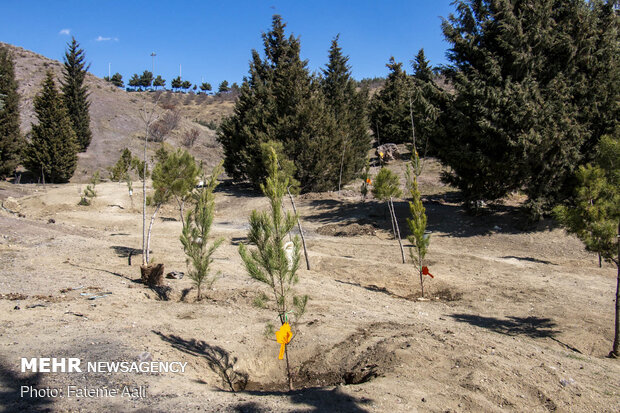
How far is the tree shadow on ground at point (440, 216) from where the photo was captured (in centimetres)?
1781

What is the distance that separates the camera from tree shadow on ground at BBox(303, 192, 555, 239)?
17812 mm

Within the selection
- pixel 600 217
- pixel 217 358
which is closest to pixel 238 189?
pixel 217 358

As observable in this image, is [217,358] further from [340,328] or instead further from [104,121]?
[104,121]

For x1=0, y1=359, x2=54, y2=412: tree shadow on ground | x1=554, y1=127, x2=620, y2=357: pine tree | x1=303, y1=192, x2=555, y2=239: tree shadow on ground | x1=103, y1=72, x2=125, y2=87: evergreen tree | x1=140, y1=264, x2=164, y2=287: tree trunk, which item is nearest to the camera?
x1=0, y1=359, x2=54, y2=412: tree shadow on ground

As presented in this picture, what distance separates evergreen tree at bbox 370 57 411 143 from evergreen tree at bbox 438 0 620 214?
21.9 m

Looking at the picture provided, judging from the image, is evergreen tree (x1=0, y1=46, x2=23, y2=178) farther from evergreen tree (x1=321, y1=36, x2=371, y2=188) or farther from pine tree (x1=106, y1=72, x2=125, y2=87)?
pine tree (x1=106, y1=72, x2=125, y2=87)

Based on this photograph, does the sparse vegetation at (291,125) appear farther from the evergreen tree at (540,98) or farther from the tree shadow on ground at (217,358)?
the tree shadow on ground at (217,358)

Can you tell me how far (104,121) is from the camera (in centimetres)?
5434

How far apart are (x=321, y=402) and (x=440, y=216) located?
16.9m

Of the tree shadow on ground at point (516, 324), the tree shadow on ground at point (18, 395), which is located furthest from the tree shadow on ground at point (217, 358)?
the tree shadow on ground at point (516, 324)

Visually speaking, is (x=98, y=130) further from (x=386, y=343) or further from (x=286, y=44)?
(x=386, y=343)

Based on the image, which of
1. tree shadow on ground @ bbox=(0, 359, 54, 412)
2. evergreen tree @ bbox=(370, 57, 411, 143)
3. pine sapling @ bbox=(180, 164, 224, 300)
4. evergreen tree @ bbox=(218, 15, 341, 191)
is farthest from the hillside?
tree shadow on ground @ bbox=(0, 359, 54, 412)

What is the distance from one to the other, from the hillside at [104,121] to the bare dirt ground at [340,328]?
32.5m

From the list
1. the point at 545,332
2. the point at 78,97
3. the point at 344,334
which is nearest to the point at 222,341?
the point at 344,334
